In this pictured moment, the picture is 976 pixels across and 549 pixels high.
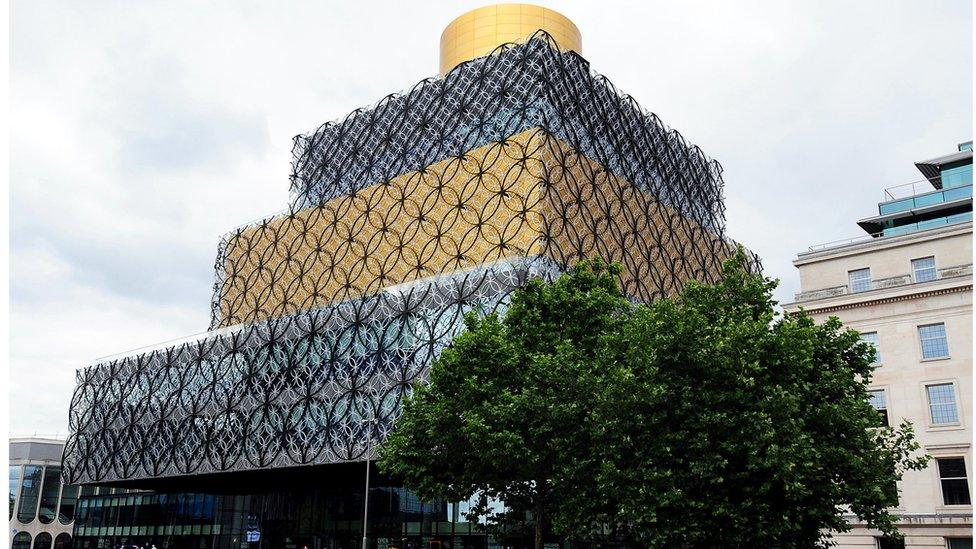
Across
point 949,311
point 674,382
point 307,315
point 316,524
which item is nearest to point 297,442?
point 307,315

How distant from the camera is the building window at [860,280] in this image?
157ft

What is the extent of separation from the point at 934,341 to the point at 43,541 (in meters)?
90.8

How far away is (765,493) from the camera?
25766 millimetres

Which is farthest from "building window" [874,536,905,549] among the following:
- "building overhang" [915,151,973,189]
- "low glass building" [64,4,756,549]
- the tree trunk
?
"building overhang" [915,151,973,189]

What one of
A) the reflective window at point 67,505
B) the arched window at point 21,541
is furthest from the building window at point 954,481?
the reflective window at point 67,505

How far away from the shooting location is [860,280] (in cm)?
4803

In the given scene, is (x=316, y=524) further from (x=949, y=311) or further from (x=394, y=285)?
(x=949, y=311)

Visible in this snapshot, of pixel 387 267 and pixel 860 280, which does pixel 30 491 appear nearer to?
pixel 387 267

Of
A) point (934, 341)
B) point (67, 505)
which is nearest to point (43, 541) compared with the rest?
point (67, 505)

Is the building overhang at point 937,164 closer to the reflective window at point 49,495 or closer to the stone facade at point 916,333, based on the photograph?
the stone facade at point 916,333

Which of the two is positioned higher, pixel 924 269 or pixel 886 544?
pixel 924 269

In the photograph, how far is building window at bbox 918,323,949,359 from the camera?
144 feet

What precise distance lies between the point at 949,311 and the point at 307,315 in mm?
38943

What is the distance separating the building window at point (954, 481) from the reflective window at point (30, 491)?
8902 cm
